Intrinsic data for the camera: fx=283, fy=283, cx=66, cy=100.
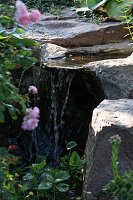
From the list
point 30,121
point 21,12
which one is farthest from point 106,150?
point 21,12

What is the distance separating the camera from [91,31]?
515cm

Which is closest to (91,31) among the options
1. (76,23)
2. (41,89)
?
(76,23)

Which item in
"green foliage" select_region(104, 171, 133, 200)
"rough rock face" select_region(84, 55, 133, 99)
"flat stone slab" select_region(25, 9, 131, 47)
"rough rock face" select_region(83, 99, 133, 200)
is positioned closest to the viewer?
"green foliage" select_region(104, 171, 133, 200)

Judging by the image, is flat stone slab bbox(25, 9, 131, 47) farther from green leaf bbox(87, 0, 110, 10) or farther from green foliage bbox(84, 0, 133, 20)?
green leaf bbox(87, 0, 110, 10)

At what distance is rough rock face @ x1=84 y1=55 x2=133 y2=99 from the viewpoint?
3.24 m

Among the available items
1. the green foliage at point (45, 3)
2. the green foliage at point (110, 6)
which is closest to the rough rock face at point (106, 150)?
the green foliage at point (110, 6)

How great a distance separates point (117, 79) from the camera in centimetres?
326

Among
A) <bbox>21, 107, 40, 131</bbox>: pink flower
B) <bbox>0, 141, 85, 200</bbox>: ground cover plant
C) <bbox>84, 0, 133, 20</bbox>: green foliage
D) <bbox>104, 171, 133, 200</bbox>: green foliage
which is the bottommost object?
<bbox>0, 141, 85, 200</bbox>: ground cover plant

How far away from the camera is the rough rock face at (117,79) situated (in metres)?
3.24

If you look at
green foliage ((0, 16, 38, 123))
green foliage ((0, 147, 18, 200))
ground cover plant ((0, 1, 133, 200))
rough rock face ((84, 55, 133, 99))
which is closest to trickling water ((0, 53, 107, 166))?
rough rock face ((84, 55, 133, 99))

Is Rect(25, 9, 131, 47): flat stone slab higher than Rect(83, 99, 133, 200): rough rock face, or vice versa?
Rect(25, 9, 131, 47): flat stone slab

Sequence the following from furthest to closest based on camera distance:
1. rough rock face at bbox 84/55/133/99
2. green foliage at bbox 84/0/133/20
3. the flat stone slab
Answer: green foliage at bbox 84/0/133/20 → the flat stone slab → rough rock face at bbox 84/55/133/99

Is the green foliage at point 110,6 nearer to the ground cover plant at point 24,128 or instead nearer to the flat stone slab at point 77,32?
the flat stone slab at point 77,32

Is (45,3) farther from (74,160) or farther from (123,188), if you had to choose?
(123,188)
